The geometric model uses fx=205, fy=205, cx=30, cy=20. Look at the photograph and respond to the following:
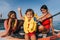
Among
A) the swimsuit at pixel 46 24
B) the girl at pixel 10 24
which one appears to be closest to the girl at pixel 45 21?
the swimsuit at pixel 46 24

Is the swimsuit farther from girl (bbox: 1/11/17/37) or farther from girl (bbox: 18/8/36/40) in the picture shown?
girl (bbox: 1/11/17/37)

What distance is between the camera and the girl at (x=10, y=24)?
2070 millimetres

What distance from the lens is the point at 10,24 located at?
2.08 m

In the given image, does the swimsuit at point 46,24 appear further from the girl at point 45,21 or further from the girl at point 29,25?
the girl at point 29,25

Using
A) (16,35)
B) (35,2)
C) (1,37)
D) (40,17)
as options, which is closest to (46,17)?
(40,17)

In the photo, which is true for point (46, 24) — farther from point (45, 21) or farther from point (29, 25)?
point (29, 25)

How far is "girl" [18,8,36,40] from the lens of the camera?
2041 millimetres

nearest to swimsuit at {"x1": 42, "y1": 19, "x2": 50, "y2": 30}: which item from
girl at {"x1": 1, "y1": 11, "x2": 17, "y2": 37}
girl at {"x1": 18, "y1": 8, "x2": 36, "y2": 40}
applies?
girl at {"x1": 18, "y1": 8, "x2": 36, "y2": 40}

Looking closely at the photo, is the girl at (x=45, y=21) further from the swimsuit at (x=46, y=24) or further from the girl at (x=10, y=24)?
the girl at (x=10, y=24)

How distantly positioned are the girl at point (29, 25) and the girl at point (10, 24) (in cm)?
9

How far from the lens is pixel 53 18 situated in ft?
6.77

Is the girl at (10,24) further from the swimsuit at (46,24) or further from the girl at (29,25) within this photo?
the swimsuit at (46,24)

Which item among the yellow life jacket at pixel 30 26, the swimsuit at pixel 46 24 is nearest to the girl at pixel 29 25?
the yellow life jacket at pixel 30 26

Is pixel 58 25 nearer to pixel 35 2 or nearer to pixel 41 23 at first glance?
pixel 41 23
